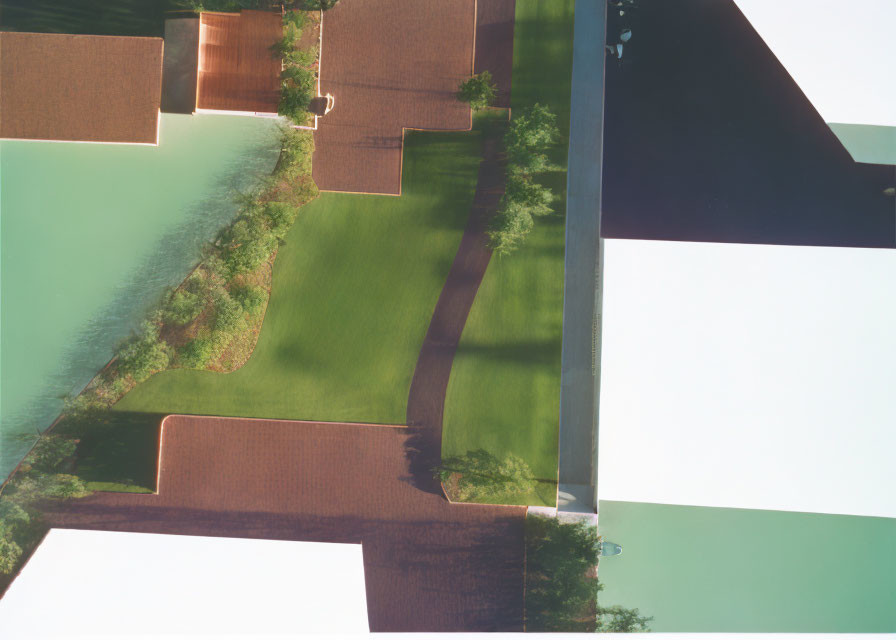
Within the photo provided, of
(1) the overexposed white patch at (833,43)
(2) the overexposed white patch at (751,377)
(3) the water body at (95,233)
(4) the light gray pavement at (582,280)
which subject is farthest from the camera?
(4) the light gray pavement at (582,280)

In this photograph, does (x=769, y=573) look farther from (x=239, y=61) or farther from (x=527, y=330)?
(x=239, y=61)

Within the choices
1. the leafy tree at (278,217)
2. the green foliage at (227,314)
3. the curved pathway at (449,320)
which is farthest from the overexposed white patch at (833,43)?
the green foliage at (227,314)

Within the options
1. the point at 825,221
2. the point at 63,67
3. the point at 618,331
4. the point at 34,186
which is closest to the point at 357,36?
the point at 63,67

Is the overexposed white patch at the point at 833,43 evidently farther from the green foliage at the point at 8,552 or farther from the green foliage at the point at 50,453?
the green foliage at the point at 8,552

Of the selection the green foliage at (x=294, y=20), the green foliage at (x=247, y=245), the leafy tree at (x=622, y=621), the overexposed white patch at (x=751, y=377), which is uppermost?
the green foliage at (x=294, y=20)

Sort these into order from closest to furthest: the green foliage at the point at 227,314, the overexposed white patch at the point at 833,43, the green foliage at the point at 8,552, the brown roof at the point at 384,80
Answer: the overexposed white patch at the point at 833,43 < the green foliage at the point at 8,552 < the green foliage at the point at 227,314 < the brown roof at the point at 384,80

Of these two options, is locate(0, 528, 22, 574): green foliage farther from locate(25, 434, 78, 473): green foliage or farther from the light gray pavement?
the light gray pavement
